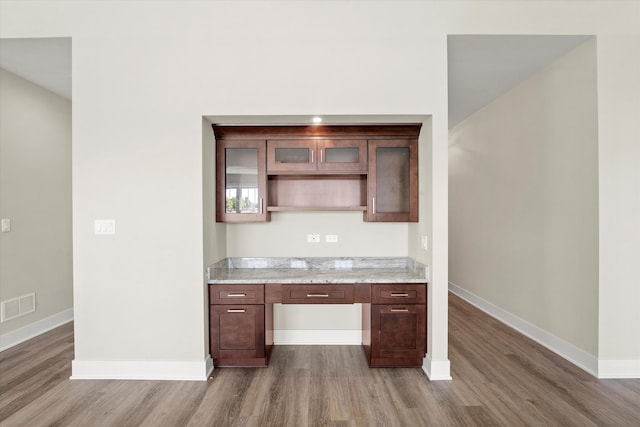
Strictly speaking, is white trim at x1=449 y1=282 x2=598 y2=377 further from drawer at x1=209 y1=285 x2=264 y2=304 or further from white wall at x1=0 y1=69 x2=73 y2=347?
white wall at x1=0 y1=69 x2=73 y2=347

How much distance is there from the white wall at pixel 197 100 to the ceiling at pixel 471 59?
10cm

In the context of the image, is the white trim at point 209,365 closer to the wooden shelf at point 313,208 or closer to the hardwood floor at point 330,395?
the hardwood floor at point 330,395

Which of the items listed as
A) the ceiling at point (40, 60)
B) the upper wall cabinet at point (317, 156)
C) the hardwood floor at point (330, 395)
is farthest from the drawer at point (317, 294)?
the ceiling at point (40, 60)

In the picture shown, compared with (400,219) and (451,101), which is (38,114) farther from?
(451,101)

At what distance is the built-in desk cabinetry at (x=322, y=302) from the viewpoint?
2.87 m

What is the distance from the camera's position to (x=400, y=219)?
3.10 m

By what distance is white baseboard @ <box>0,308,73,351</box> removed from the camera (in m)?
3.37

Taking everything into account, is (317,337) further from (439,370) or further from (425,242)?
Result: (425,242)

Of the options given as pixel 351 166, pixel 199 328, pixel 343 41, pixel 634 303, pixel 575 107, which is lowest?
pixel 199 328

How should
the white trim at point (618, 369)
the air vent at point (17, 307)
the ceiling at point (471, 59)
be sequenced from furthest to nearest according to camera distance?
the air vent at point (17, 307)
the ceiling at point (471, 59)
the white trim at point (618, 369)

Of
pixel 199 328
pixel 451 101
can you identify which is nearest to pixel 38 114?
pixel 199 328

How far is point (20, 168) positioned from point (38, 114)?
2.13ft

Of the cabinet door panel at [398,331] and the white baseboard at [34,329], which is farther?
the white baseboard at [34,329]

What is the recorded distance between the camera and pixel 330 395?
2.52 meters
